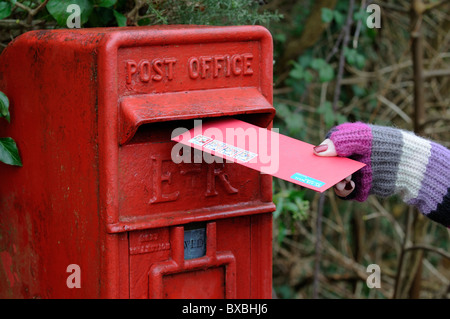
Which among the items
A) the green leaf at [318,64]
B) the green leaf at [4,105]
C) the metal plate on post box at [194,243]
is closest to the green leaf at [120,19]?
the green leaf at [4,105]

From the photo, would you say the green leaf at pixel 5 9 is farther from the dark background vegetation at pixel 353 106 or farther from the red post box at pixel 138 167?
the dark background vegetation at pixel 353 106

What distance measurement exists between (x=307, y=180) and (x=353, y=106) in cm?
237

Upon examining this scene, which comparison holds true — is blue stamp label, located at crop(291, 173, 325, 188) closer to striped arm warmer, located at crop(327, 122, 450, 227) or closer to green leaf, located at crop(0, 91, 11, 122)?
striped arm warmer, located at crop(327, 122, 450, 227)

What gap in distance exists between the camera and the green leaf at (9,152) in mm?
2191

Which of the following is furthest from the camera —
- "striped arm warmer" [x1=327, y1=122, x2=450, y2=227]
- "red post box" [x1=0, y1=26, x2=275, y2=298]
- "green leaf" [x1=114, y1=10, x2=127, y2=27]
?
"green leaf" [x1=114, y1=10, x2=127, y2=27]

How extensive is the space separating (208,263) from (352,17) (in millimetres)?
2224

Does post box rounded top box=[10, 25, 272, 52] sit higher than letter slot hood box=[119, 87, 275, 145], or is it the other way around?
post box rounded top box=[10, 25, 272, 52]

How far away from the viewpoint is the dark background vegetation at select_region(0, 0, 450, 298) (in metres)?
3.61

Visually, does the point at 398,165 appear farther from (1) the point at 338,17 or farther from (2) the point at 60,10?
(1) the point at 338,17

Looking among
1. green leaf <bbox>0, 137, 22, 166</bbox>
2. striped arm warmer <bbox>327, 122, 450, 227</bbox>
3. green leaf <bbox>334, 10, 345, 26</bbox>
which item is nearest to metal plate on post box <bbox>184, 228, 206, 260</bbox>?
striped arm warmer <bbox>327, 122, 450, 227</bbox>

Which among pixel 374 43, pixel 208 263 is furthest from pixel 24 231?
pixel 374 43

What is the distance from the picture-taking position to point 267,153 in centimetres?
182

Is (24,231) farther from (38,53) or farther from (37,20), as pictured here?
(37,20)

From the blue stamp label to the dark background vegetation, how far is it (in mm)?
1328
